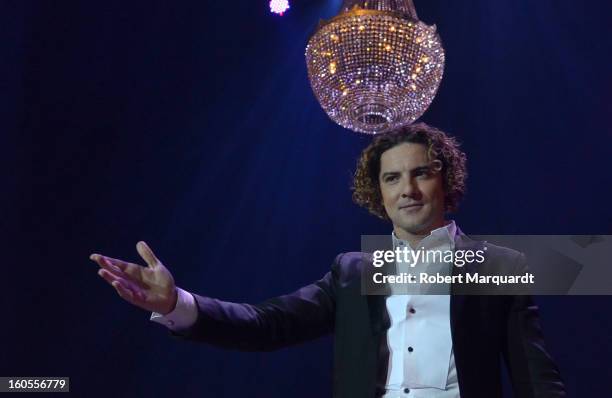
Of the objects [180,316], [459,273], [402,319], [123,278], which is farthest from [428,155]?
[123,278]

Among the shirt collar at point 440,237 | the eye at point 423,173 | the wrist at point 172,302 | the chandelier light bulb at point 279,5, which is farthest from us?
the chandelier light bulb at point 279,5

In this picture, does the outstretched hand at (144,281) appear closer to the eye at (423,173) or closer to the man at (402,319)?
the man at (402,319)

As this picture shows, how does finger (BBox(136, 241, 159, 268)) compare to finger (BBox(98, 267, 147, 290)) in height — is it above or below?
above

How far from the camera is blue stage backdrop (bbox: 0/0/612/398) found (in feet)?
11.4

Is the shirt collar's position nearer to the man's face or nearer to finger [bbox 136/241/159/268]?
the man's face

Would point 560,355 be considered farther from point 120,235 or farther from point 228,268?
point 120,235

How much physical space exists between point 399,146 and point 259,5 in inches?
79.5

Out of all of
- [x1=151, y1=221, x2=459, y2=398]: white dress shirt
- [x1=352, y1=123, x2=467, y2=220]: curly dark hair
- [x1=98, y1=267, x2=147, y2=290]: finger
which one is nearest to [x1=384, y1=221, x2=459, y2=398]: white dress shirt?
[x1=151, y1=221, x2=459, y2=398]: white dress shirt

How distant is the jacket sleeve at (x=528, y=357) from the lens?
6.70ft

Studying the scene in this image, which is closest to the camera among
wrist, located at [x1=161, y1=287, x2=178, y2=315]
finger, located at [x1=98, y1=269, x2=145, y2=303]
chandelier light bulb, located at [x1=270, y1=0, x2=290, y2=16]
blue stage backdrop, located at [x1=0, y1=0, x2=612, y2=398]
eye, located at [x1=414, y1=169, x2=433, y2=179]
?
finger, located at [x1=98, y1=269, x2=145, y2=303]

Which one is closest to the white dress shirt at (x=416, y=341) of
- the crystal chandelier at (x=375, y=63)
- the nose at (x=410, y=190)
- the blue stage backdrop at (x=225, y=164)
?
the nose at (x=410, y=190)

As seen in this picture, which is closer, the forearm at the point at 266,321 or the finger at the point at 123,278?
the finger at the point at 123,278

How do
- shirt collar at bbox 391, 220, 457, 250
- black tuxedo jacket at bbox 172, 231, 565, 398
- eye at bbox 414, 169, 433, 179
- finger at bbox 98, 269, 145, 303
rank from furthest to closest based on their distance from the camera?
eye at bbox 414, 169, 433, 179
shirt collar at bbox 391, 220, 457, 250
black tuxedo jacket at bbox 172, 231, 565, 398
finger at bbox 98, 269, 145, 303

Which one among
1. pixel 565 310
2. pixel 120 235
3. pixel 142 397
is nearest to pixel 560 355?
pixel 565 310
